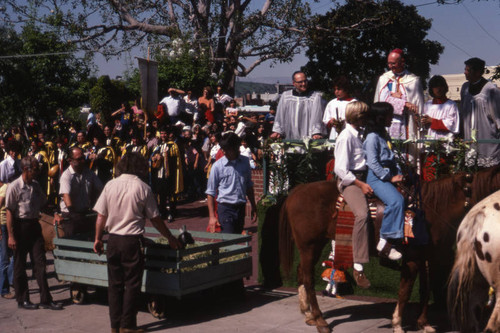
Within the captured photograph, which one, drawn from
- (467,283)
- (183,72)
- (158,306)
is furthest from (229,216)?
(183,72)

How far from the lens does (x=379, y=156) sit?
7.50 m

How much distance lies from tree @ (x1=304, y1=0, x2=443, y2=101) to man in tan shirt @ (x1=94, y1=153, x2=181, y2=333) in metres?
15.8

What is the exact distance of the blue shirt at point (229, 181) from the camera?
9.52 meters

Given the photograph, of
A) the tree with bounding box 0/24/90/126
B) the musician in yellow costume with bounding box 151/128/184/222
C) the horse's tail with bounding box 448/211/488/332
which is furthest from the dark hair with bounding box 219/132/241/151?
the tree with bounding box 0/24/90/126

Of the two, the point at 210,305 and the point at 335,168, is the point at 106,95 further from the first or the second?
the point at 335,168

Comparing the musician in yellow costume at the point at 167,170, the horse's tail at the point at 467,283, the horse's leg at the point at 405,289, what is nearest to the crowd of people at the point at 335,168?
the horse's leg at the point at 405,289

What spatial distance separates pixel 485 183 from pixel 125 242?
3989 mm

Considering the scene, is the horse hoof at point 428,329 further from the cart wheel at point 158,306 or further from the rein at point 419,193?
the cart wheel at point 158,306

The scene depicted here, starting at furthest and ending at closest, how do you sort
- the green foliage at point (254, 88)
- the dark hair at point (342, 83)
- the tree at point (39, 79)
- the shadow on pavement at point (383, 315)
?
1. the green foliage at point (254, 88)
2. the tree at point (39, 79)
3. the dark hair at point (342, 83)
4. the shadow on pavement at point (383, 315)

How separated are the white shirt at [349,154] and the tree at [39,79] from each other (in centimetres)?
2646

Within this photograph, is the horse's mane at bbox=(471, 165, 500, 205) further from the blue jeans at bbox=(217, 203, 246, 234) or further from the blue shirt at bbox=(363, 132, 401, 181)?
the blue jeans at bbox=(217, 203, 246, 234)

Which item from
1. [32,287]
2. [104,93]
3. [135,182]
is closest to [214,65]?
[104,93]

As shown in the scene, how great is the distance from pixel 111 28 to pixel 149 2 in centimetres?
200

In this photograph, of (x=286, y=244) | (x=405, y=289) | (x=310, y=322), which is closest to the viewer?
(x=405, y=289)
